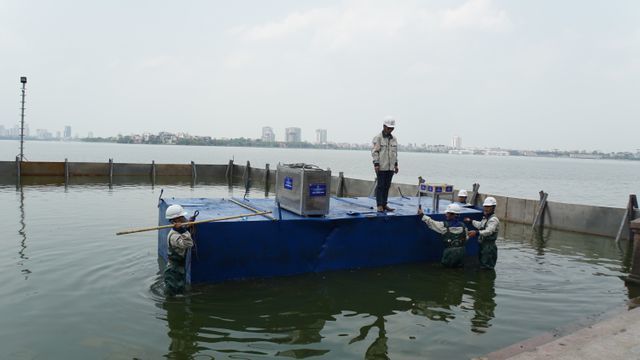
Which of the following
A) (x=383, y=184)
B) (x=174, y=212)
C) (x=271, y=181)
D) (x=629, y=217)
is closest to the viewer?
(x=174, y=212)

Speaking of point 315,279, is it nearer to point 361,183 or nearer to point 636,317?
point 636,317

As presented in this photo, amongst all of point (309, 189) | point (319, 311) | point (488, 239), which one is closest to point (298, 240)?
point (309, 189)

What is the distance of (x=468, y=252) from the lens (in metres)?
11.7

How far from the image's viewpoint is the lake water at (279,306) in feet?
20.9

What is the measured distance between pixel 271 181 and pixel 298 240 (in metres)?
23.3

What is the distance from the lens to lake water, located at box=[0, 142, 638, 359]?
637 cm

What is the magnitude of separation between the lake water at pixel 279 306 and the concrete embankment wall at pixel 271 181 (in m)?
3.89

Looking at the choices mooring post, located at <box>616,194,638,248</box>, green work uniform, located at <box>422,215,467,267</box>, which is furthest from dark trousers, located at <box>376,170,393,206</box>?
mooring post, located at <box>616,194,638,248</box>

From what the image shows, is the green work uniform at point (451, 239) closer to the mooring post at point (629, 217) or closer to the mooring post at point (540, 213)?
the mooring post at point (629, 217)

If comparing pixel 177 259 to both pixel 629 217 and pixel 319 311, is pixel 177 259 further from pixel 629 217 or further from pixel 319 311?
pixel 629 217

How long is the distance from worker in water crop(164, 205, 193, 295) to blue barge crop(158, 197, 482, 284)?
460 mm

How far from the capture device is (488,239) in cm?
1041

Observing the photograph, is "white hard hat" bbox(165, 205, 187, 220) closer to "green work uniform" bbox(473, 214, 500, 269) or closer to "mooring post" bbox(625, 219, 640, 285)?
"green work uniform" bbox(473, 214, 500, 269)

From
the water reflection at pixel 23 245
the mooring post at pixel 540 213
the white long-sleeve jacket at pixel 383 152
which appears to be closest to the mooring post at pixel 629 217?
the mooring post at pixel 540 213
